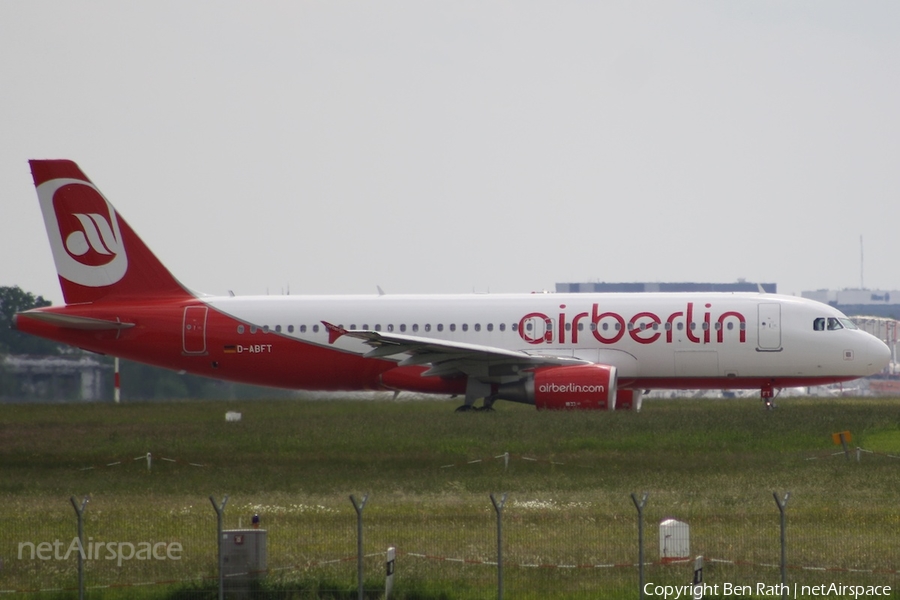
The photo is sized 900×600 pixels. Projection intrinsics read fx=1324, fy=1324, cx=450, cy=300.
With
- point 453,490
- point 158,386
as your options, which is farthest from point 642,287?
point 453,490

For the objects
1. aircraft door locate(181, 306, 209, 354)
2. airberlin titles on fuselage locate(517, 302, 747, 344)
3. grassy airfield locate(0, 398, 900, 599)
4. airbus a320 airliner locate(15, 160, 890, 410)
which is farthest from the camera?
aircraft door locate(181, 306, 209, 354)

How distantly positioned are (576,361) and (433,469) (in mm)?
10964

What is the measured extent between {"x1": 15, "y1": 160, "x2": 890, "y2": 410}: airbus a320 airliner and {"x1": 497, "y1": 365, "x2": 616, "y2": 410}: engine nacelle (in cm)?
4

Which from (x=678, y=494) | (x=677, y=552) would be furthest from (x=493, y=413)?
(x=677, y=552)

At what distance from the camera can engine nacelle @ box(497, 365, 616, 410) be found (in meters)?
32.5

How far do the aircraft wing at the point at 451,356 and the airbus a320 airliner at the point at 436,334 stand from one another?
1.8 inches

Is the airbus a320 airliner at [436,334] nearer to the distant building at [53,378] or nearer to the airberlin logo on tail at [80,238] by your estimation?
the airberlin logo on tail at [80,238]

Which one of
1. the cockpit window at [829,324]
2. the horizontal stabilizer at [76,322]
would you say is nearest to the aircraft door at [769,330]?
the cockpit window at [829,324]

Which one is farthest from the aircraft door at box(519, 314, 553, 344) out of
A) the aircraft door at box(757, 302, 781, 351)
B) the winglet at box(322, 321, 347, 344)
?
the aircraft door at box(757, 302, 781, 351)

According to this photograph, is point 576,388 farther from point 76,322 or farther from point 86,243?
point 86,243

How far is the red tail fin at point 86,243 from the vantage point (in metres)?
36.6

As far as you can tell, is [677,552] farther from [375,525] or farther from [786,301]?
[786,301]

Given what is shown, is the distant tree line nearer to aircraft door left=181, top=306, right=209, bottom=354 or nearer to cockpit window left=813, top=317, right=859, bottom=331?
aircraft door left=181, top=306, right=209, bottom=354

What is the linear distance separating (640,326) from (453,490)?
47.3ft
